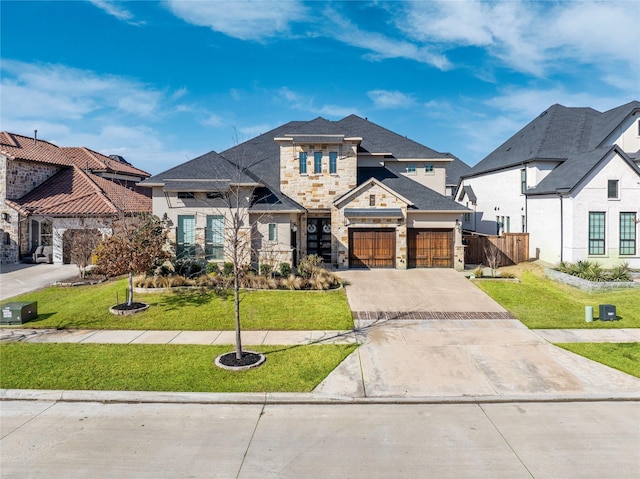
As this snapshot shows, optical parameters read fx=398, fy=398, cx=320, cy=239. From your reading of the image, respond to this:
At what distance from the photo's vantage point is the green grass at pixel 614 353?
1002 cm

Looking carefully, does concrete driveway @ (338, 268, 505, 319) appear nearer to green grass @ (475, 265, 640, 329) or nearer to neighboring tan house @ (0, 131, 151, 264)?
green grass @ (475, 265, 640, 329)

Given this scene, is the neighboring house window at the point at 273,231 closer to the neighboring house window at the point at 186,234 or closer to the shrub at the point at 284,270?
the shrub at the point at 284,270

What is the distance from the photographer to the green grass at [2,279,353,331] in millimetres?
13219

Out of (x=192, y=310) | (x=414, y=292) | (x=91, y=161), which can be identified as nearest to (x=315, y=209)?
(x=414, y=292)

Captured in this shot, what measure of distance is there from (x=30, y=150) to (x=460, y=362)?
31002mm

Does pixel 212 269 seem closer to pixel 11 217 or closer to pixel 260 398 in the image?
pixel 260 398

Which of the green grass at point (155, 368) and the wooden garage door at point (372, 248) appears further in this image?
the wooden garage door at point (372, 248)

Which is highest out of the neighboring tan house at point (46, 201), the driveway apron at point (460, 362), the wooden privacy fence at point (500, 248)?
the neighboring tan house at point (46, 201)

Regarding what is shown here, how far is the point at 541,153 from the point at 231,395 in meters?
26.1

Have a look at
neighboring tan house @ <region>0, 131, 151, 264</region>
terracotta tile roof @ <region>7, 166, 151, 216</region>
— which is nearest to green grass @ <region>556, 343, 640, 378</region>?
neighboring tan house @ <region>0, 131, 151, 264</region>

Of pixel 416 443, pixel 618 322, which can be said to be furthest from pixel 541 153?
pixel 416 443

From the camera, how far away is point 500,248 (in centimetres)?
2430

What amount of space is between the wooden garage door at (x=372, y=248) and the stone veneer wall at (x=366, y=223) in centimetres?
28

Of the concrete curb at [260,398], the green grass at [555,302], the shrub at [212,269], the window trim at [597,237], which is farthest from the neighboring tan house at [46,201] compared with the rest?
the window trim at [597,237]
